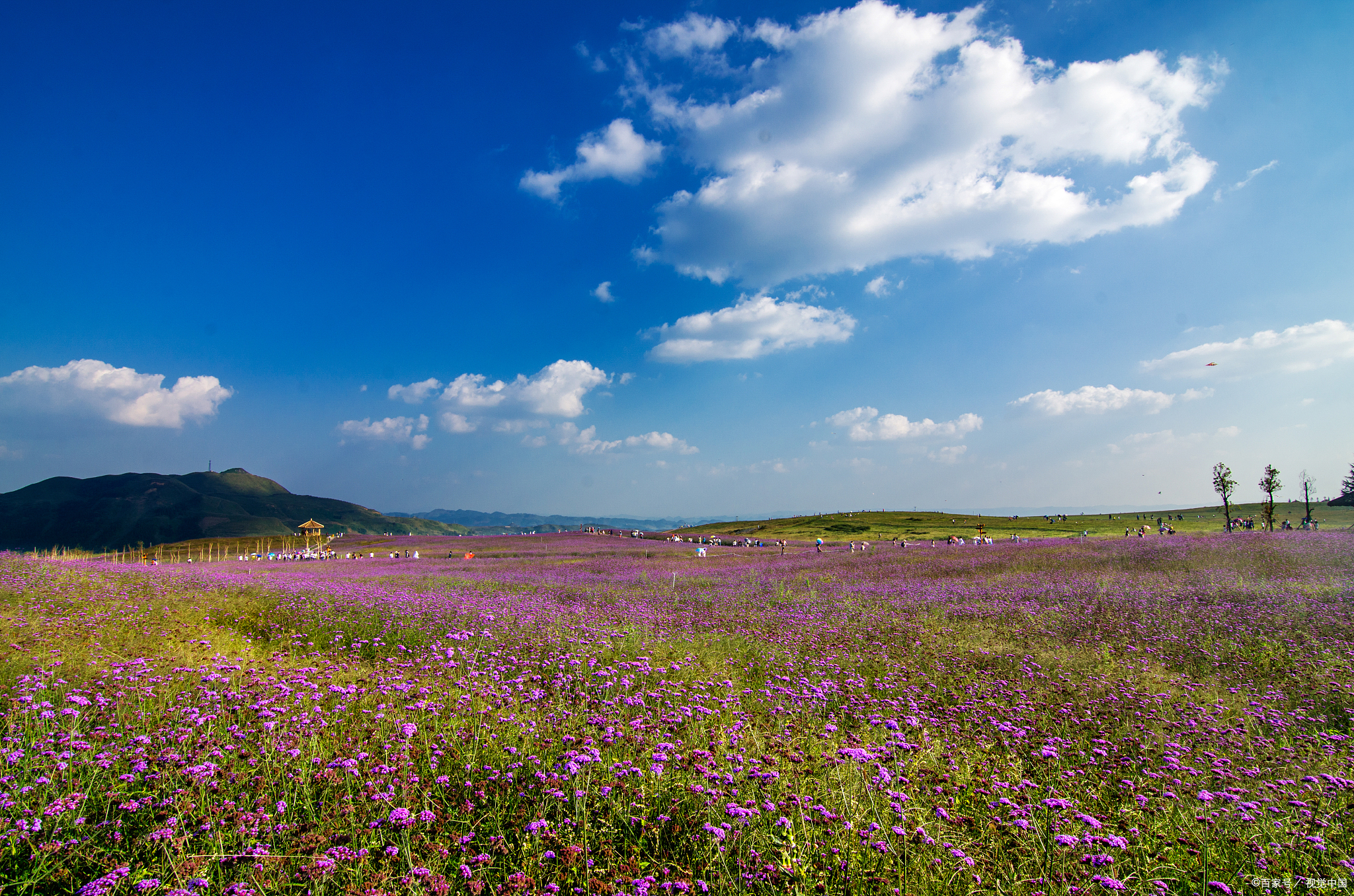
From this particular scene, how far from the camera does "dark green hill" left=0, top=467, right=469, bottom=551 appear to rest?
14475 centimetres

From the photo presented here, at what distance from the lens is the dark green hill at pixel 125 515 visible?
144750mm

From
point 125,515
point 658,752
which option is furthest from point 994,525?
point 125,515

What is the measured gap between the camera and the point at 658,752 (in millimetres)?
3967

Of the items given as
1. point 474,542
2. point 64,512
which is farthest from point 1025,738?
point 64,512

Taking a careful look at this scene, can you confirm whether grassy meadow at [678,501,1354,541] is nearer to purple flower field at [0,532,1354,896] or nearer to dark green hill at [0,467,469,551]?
purple flower field at [0,532,1354,896]

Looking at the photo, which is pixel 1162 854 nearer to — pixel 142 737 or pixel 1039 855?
pixel 1039 855

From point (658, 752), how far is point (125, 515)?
738ft

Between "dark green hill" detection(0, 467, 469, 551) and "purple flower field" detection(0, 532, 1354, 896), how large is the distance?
153187mm

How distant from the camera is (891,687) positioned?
6.94 meters

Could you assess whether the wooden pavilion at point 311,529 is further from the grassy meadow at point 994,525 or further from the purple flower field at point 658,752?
the grassy meadow at point 994,525

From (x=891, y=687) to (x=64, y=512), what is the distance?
24504cm

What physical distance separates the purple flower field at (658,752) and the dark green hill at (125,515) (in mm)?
153187

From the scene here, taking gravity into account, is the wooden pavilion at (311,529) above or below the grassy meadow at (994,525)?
above

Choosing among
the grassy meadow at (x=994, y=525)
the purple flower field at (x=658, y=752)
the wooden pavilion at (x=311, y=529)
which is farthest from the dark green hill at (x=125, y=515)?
the purple flower field at (x=658, y=752)
